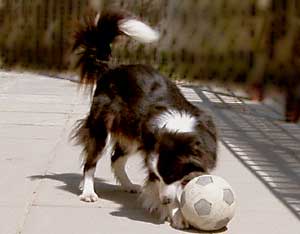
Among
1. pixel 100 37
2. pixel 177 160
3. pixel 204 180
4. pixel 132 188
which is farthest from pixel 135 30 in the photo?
pixel 204 180

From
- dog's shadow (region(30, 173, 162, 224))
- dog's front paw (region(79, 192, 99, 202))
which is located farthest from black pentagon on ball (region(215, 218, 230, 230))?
dog's front paw (region(79, 192, 99, 202))

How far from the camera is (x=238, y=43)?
13.5m

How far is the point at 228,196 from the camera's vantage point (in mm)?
4984

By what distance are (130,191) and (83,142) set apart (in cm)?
60

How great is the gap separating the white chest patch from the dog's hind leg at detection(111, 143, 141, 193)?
0.96 m

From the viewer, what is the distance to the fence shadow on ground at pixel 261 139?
654cm

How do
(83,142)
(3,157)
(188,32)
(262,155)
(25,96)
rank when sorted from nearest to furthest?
(83,142) < (3,157) < (262,155) < (25,96) < (188,32)

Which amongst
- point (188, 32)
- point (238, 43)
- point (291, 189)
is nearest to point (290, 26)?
point (238, 43)

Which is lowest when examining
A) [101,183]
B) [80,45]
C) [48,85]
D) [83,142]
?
[48,85]

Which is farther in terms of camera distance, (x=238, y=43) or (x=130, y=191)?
(x=238, y=43)

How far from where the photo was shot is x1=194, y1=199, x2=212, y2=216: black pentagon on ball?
488 centimetres

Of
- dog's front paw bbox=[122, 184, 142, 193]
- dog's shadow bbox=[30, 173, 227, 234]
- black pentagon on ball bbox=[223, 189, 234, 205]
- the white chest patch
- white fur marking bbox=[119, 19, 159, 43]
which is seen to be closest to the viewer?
black pentagon on ball bbox=[223, 189, 234, 205]

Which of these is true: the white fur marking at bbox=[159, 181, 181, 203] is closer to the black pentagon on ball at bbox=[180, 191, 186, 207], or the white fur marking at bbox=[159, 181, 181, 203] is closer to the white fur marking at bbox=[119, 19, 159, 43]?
the black pentagon on ball at bbox=[180, 191, 186, 207]

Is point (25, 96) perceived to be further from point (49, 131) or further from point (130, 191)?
point (130, 191)
